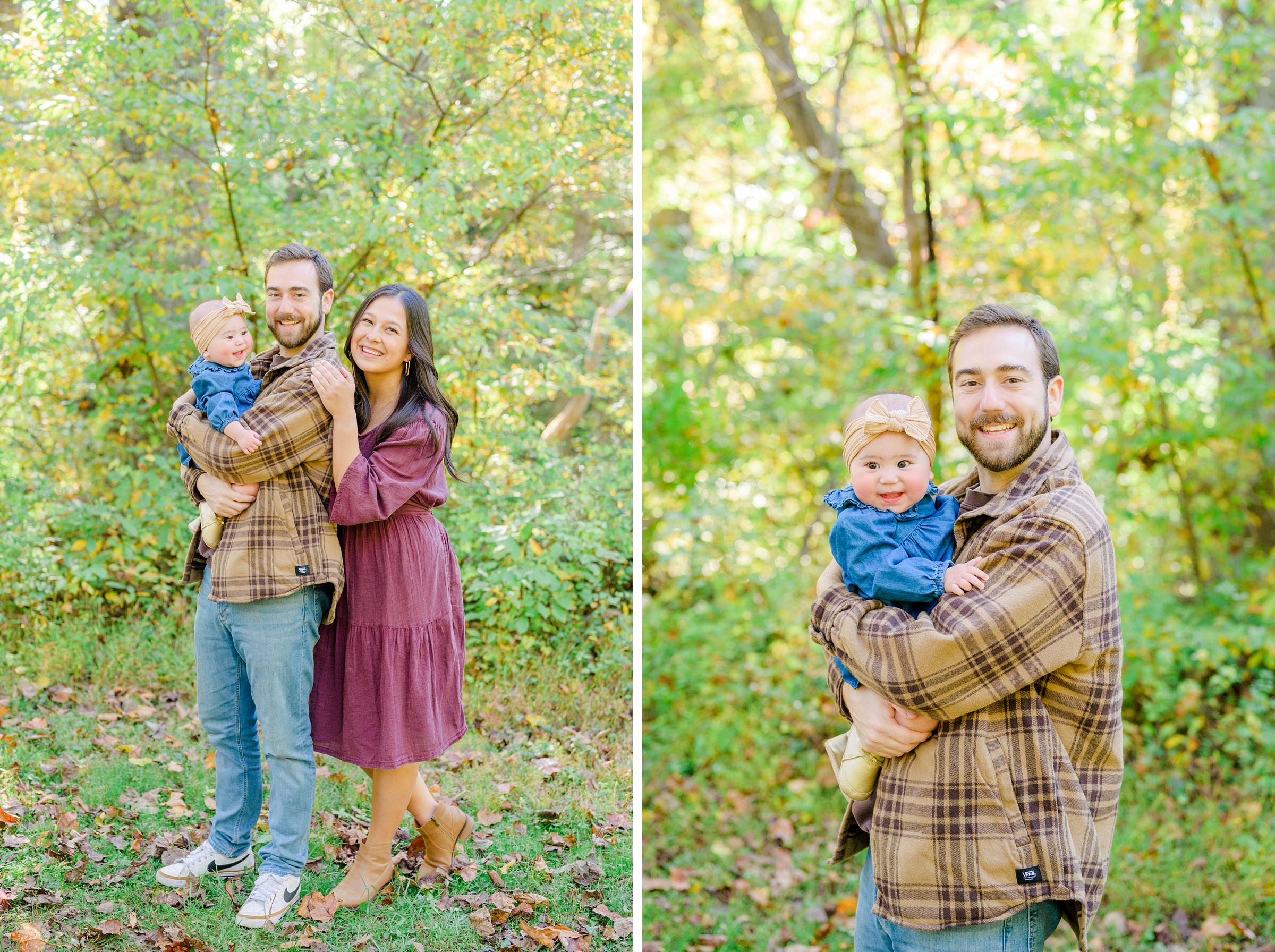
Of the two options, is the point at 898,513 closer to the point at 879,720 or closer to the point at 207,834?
the point at 879,720

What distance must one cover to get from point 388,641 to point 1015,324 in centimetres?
201

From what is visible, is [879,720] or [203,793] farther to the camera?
[203,793]

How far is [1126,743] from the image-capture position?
17.8 ft

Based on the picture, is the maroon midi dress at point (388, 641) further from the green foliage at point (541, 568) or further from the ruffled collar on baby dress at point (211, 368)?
the green foliage at point (541, 568)

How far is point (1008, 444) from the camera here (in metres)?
2.12

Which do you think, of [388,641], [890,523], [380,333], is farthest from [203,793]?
[890,523]

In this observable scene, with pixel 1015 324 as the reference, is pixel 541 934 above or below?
below

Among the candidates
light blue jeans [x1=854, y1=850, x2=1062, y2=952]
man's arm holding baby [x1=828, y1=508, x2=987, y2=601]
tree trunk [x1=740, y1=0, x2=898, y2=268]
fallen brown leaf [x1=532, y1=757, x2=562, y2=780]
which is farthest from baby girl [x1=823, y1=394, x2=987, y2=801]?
tree trunk [x1=740, y1=0, x2=898, y2=268]

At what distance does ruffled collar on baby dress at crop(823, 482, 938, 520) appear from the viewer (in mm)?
2180

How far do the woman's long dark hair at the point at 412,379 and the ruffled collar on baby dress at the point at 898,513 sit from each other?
132 cm

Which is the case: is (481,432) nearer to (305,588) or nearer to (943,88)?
(305,588)

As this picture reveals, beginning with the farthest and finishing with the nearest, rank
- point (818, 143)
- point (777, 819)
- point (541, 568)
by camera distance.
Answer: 1. point (818, 143)
2. point (777, 819)
3. point (541, 568)

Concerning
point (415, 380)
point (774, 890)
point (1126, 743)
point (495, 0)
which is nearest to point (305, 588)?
point (415, 380)

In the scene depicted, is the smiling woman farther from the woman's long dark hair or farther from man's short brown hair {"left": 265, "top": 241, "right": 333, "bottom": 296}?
man's short brown hair {"left": 265, "top": 241, "right": 333, "bottom": 296}
